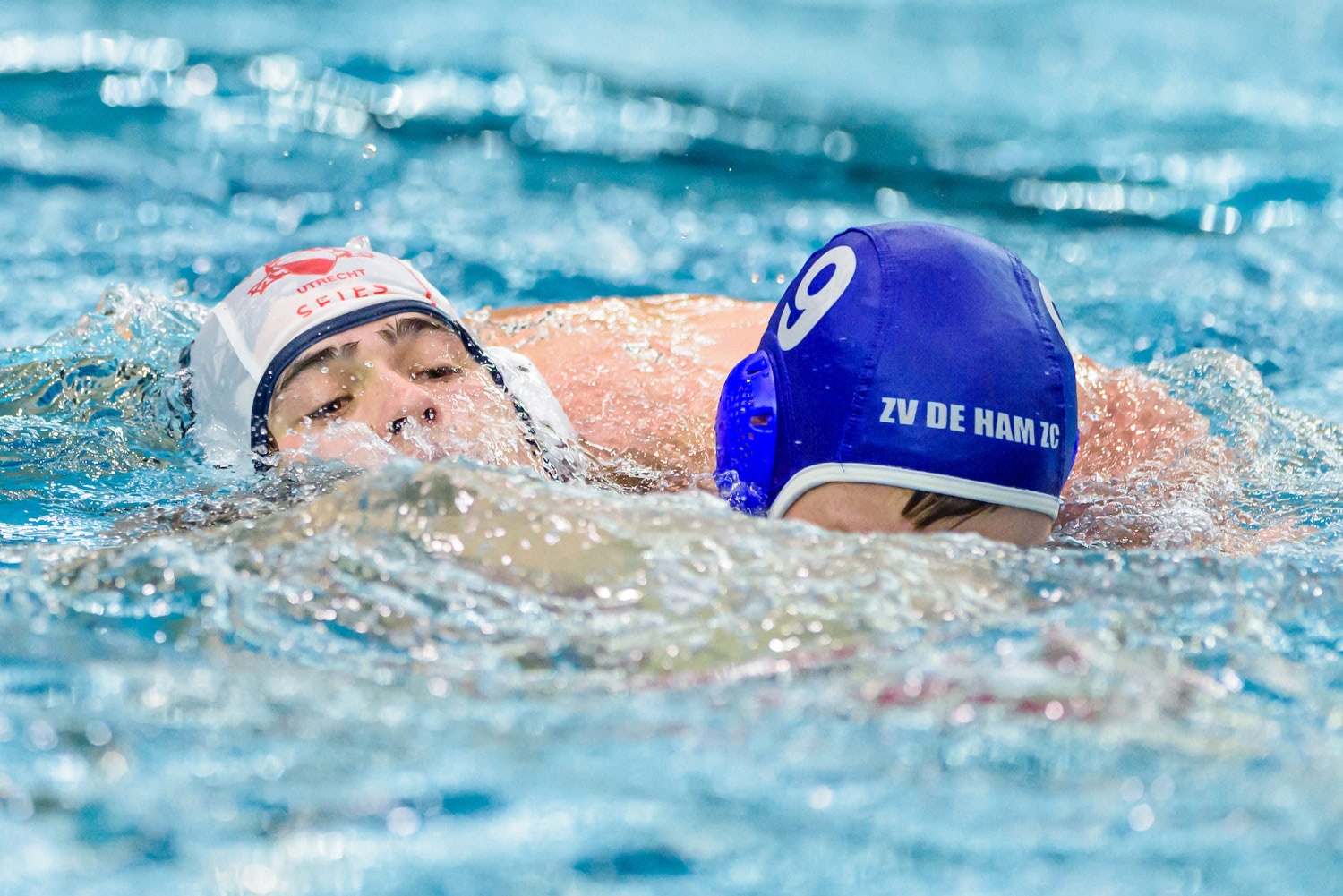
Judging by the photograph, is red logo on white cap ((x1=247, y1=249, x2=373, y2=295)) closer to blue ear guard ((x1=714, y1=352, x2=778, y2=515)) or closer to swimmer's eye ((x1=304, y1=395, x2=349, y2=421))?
swimmer's eye ((x1=304, y1=395, x2=349, y2=421))

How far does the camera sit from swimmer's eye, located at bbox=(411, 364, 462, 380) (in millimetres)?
2722

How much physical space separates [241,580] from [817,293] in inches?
42.8

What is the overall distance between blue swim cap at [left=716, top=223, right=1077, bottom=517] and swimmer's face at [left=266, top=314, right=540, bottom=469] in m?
0.66

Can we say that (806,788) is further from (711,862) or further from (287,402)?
(287,402)

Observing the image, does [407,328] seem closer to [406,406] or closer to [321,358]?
[321,358]

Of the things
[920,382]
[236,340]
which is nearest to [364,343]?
[236,340]

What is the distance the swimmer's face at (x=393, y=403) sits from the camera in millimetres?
2515

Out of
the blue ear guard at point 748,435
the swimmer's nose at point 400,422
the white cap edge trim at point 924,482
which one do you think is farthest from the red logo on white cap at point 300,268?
the white cap edge trim at point 924,482

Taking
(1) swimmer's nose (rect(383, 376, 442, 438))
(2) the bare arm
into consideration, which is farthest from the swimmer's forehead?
(2) the bare arm

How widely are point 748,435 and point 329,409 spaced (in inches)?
36.1

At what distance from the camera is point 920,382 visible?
2.09m

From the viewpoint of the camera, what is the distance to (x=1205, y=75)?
7664 mm

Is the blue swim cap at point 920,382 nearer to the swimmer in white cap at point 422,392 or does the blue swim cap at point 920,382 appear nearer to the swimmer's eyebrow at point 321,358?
the swimmer in white cap at point 422,392

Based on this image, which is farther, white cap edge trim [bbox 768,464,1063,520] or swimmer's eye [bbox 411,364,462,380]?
swimmer's eye [bbox 411,364,462,380]
